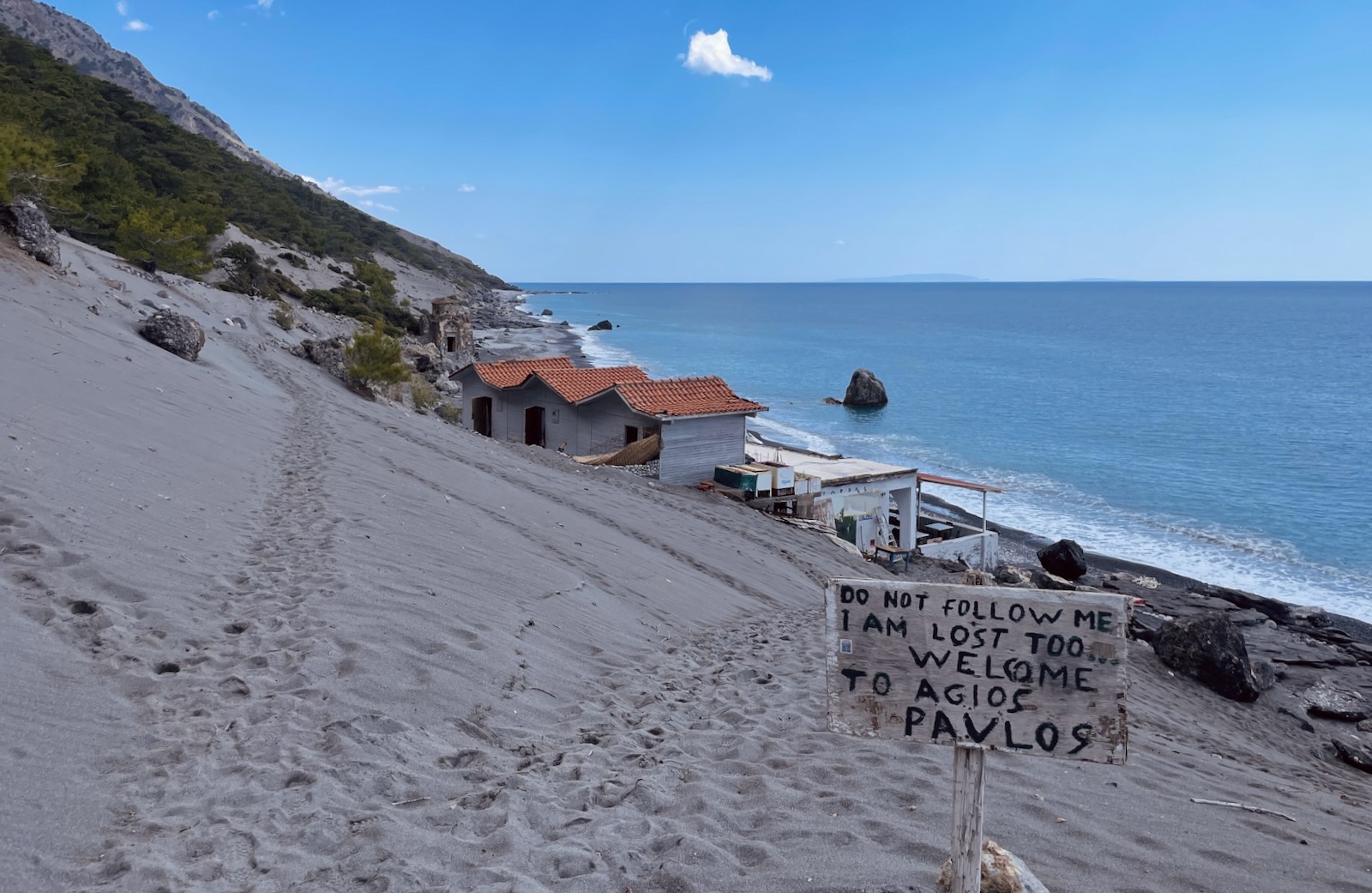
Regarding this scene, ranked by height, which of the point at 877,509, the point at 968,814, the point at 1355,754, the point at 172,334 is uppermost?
the point at 172,334

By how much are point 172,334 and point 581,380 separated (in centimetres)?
1188

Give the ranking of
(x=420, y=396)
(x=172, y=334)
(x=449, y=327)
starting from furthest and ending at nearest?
(x=449, y=327), (x=420, y=396), (x=172, y=334)

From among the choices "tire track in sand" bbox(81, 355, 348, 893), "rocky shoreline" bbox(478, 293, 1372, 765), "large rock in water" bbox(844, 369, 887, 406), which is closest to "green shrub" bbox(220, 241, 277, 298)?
"rocky shoreline" bbox(478, 293, 1372, 765)

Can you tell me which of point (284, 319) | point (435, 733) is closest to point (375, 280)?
point (284, 319)

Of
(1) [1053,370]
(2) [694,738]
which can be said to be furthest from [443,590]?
(1) [1053,370]

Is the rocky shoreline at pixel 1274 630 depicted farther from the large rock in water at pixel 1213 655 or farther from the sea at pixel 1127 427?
the sea at pixel 1127 427

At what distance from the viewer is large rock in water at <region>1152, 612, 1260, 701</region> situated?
649 inches

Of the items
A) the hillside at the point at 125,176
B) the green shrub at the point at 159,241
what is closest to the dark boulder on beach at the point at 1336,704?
the hillside at the point at 125,176

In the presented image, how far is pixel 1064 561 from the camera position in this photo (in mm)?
27125

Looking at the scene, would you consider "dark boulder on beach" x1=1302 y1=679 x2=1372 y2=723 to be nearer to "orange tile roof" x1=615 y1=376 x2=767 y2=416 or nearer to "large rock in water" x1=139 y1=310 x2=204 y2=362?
"orange tile roof" x1=615 y1=376 x2=767 y2=416

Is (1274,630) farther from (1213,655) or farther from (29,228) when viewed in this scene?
(29,228)

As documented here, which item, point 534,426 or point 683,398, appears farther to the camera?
point 534,426

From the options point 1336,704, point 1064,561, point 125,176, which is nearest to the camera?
point 1336,704

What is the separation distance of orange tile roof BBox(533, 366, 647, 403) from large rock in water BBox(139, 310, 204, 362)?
10309 mm
